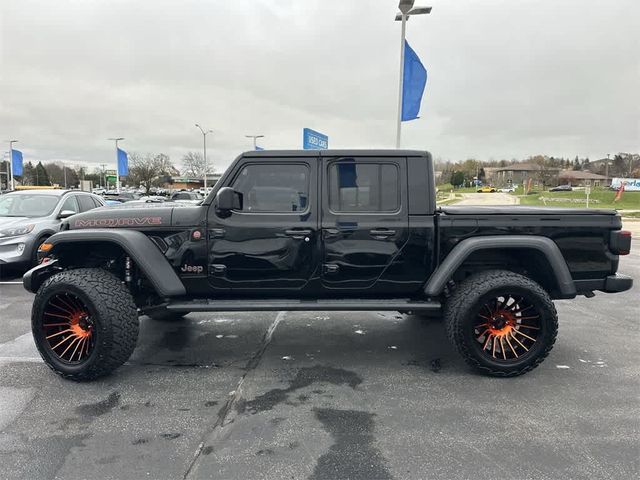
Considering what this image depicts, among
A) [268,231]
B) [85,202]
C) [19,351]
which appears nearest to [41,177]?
[85,202]

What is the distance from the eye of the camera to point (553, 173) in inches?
3723

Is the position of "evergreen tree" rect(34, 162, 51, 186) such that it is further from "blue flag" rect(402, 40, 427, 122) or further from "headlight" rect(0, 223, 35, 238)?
"blue flag" rect(402, 40, 427, 122)

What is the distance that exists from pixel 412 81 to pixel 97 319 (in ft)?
33.9

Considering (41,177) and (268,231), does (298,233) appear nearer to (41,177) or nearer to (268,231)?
(268,231)

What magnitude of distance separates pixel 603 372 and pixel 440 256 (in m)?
1.82

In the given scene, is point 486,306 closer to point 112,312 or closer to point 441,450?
point 441,450

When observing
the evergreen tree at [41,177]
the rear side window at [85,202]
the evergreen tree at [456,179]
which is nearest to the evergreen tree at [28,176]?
the evergreen tree at [41,177]

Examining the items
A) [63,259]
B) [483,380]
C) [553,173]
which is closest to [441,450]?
[483,380]

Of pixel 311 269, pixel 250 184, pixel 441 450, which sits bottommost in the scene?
pixel 441 450

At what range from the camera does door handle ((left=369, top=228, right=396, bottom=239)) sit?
3.88m

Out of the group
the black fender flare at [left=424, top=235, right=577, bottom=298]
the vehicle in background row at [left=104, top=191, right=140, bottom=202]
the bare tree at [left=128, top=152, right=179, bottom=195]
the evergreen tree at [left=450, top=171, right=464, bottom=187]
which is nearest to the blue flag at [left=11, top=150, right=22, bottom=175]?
the vehicle in background row at [left=104, top=191, right=140, bottom=202]

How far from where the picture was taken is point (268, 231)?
3859 mm

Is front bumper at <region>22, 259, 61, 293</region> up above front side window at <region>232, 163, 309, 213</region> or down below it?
below

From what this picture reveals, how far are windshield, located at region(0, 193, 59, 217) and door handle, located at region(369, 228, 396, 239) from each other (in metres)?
7.17
